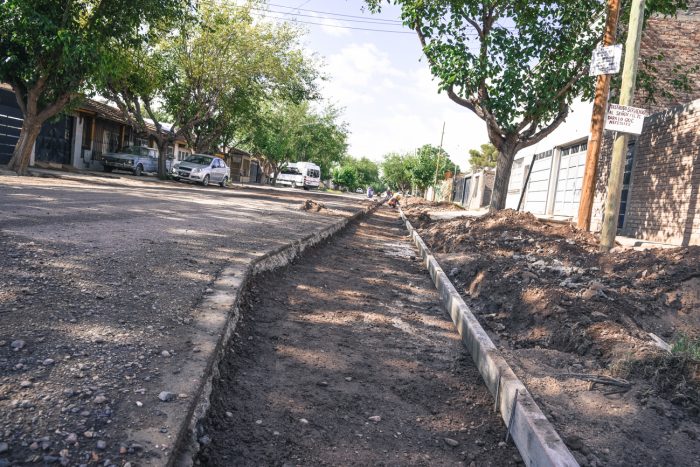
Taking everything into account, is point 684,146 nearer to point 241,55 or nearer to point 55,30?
point 55,30

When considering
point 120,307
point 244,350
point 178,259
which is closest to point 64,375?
point 120,307

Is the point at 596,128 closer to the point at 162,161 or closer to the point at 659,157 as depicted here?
the point at 659,157

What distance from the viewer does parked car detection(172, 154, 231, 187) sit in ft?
80.6

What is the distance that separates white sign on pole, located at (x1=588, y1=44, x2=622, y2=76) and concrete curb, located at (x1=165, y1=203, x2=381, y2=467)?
22.7ft

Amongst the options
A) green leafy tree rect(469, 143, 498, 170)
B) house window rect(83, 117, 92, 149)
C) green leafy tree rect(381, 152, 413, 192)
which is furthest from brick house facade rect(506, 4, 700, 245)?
green leafy tree rect(381, 152, 413, 192)

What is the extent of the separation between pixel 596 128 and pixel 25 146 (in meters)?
15.4

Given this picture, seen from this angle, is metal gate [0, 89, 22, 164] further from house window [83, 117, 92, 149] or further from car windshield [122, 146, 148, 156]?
car windshield [122, 146, 148, 156]

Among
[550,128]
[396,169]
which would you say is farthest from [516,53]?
[396,169]

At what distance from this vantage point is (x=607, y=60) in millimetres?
8859

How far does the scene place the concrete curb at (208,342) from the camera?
2.14 meters

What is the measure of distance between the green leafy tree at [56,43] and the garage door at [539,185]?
14.4 m

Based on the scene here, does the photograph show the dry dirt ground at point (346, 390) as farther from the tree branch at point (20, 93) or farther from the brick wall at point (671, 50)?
the tree branch at point (20, 93)

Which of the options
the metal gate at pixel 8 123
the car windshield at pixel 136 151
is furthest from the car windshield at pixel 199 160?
the metal gate at pixel 8 123

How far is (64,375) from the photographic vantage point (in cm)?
236
